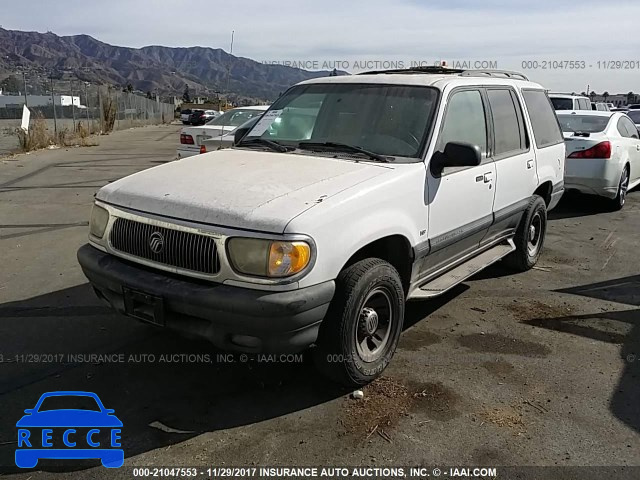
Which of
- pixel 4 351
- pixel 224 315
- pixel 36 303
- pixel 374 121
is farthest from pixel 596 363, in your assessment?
pixel 36 303

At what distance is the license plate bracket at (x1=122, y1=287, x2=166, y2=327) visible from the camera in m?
3.32

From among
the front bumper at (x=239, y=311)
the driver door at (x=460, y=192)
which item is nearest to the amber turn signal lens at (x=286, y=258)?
the front bumper at (x=239, y=311)

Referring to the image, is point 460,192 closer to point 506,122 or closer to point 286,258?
point 506,122

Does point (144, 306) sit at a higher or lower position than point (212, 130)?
lower

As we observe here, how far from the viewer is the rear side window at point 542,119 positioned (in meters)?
6.00

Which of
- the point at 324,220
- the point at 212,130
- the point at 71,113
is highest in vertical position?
the point at 71,113

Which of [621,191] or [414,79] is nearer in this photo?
[414,79]

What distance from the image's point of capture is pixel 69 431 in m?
3.24

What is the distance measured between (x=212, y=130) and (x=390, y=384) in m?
8.82

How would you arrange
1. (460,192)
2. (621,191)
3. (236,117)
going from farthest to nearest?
(236,117) < (621,191) < (460,192)

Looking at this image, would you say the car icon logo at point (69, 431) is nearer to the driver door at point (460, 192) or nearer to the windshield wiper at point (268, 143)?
the windshield wiper at point (268, 143)

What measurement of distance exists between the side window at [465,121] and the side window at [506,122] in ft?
0.83

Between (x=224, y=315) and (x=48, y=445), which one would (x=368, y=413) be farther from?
(x=48, y=445)

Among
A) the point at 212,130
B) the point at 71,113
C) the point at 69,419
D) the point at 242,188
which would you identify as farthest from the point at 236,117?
the point at 71,113
